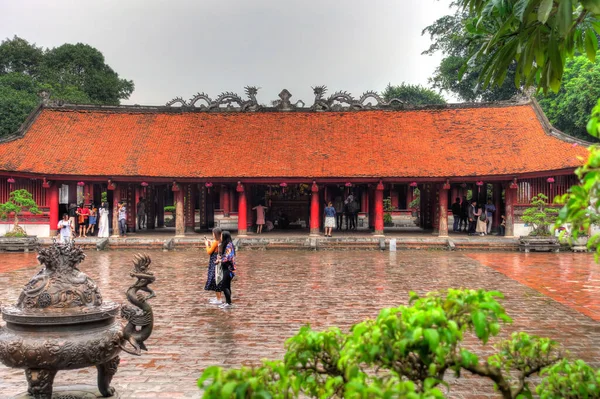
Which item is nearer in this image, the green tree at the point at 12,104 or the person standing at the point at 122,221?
the person standing at the point at 122,221

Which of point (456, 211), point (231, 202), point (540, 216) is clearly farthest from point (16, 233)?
point (540, 216)

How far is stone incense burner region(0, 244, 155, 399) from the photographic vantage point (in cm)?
443

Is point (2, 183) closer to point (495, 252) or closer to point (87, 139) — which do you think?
point (87, 139)

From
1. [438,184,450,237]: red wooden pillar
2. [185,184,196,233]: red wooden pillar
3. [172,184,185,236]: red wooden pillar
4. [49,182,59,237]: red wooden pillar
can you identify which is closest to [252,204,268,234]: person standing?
[185,184,196,233]: red wooden pillar

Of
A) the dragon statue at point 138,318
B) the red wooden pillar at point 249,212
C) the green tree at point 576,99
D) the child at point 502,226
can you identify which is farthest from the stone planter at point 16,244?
the green tree at point 576,99

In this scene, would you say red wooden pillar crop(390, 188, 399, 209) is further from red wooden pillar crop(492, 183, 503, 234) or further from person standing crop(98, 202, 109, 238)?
person standing crop(98, 202, 109, 238)

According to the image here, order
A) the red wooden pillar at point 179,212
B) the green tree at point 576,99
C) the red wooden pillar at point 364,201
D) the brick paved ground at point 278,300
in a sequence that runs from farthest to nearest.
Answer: the green tree at point 576,99 < the red wooden pillar at point 364,201 < the red wooden pillar at point 179,212 < the brick paved ground at point 278,300

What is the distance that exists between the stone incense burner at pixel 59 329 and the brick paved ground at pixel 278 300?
3.04ft

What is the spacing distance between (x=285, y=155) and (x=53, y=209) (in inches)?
395

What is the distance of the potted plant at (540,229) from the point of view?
66.1ft

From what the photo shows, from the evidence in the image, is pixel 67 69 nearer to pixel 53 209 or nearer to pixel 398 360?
pixel 53 209

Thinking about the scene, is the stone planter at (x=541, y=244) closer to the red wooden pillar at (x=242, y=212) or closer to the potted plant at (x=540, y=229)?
the potted plant at (x=540, y=229)

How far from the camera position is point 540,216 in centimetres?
2025

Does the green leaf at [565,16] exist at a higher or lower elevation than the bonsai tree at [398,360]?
higher
